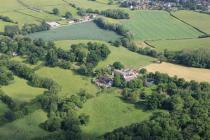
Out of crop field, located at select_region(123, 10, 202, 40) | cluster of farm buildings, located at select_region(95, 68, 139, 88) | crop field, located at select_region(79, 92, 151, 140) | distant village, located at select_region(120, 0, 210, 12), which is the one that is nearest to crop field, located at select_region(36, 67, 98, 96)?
cluster of farm buildings, located at select_region(95, 68, 139, 88)

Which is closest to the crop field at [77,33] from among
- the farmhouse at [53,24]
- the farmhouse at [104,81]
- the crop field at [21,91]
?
the farmhouse at [53,24]

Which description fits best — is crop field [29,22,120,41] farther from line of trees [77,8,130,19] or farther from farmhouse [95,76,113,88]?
farmhouse [95,76,113,88]

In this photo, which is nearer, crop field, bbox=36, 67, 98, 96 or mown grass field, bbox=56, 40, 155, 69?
crop field, bbox=36, 67, 98, 96

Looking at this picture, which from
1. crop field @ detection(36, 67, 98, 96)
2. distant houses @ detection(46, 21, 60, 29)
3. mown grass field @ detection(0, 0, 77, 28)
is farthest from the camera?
mown grass field @ detection(0, 0, 77, 28)

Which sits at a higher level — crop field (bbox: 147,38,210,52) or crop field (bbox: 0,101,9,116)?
crop field (bbox: 147,38,210,52)

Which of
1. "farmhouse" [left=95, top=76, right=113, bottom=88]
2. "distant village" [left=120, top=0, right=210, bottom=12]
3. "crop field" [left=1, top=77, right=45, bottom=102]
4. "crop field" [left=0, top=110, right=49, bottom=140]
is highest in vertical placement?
"distant village" [left=120, top=0, right=210, bottom=12]

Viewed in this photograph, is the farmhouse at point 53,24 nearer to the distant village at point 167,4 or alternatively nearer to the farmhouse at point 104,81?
the distant village at point 167,4

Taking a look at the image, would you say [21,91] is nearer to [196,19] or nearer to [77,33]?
[77,33]
